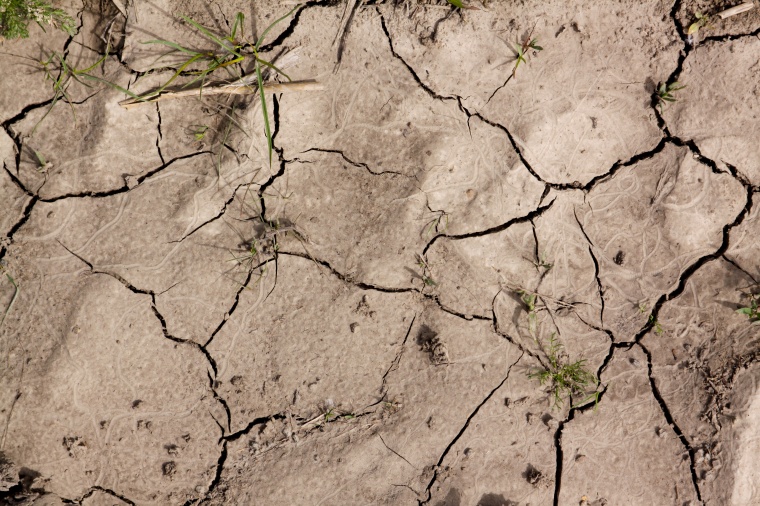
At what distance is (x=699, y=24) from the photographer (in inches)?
129

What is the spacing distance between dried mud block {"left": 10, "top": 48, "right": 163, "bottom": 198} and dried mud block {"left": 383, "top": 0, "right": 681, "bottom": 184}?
169 centimetres

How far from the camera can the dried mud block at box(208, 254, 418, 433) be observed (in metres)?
3.19

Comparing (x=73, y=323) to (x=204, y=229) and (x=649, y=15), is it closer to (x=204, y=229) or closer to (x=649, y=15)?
(x=204, y=229)

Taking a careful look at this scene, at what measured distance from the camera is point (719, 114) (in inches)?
129

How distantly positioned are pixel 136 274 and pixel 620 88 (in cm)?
312

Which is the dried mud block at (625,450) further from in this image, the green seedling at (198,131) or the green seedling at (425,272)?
the green seedling at (198,131)

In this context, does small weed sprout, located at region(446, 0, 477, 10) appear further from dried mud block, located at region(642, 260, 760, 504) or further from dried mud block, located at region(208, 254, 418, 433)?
dried mud block, located at region(642, 260, 760, 504)

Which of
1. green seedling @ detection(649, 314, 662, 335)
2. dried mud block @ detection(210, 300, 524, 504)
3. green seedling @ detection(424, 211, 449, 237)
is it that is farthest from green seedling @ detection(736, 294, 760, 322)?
green seedling @ detection(424, 211, 449, 237)

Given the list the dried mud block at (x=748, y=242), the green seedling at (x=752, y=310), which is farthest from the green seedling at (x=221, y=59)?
the green seedling at (x=752, y=310)

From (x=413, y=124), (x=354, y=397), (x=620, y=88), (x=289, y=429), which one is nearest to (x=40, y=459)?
(x=289, y=429)

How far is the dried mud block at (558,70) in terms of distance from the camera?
318cm

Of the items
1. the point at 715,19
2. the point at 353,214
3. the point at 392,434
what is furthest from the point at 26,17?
the point at 715,19

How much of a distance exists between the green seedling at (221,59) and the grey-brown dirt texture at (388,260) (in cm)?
5

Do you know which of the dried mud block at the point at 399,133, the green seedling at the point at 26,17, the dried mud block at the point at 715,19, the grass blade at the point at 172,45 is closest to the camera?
the green seedling at the point at 26,17
